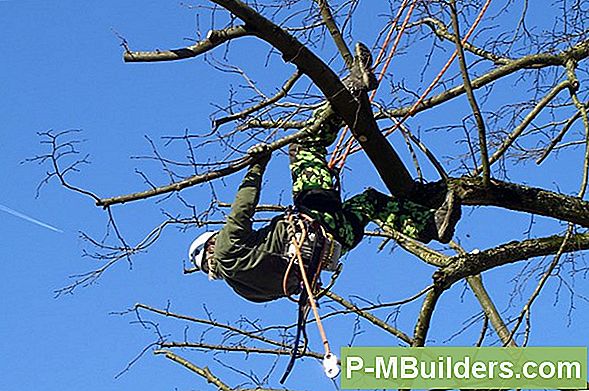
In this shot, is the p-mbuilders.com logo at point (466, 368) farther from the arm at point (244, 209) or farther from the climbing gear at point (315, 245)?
the arm at point (244, 209)

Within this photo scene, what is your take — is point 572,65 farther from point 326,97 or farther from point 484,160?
point 326,97

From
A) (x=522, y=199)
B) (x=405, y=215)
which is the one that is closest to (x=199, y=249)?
(x=405, y=215)

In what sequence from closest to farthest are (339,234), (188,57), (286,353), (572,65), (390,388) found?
(188,57)
(339,234)
(572,65)
(390,388)
(286,353)

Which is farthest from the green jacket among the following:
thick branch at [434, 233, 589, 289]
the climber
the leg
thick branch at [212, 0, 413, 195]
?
thick branch at [434, 233, 589, 289]

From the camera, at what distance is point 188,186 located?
4262mm

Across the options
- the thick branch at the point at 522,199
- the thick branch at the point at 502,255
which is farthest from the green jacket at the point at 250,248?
the thick branch at the point at 522,199

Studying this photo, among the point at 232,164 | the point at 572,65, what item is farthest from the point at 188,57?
the point at 572,65

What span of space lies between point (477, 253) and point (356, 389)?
49.3 inches

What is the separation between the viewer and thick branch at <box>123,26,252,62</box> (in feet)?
13.4

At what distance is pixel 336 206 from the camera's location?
4.70 metres

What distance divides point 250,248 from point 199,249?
42 centimetres

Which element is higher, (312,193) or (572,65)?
(572,65)

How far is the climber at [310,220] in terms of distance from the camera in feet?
14.7

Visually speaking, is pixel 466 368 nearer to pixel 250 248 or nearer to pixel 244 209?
pixel 250 248
